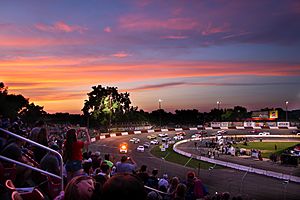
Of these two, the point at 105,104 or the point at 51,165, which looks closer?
the point at 51,165

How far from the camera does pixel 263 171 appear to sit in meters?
32.4

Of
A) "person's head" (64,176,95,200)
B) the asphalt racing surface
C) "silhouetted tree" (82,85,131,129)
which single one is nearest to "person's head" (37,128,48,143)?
"person's head" (64,176,95,200)

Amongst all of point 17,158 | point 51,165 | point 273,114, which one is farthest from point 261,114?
point 17,158

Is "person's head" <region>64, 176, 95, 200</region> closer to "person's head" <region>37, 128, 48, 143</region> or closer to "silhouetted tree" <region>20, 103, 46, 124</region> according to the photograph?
"person's head" <region>37, 128, 48, 143</region>

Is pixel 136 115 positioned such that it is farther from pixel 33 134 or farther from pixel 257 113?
pixel 33 134

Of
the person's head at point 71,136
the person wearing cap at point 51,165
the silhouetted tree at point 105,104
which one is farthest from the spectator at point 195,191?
→ the silhouetted tree at point 105,104

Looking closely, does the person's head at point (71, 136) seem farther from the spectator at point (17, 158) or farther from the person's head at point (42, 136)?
the spectator at point (17, 158)

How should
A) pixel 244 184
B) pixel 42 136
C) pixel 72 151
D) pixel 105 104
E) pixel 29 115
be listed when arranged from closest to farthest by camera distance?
pixel 72 151, pixel 42 136, pixel 244 184, pixel 29 115, pixel 105 104

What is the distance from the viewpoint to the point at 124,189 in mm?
2463

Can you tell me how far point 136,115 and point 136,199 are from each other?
128 metres

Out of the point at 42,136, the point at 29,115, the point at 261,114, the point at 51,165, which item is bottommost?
the point at 51,165

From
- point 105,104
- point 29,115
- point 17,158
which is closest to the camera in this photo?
point 17,158

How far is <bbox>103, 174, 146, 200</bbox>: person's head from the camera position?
2464 mm

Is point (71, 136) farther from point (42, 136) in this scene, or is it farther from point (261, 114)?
point (261, 114)
